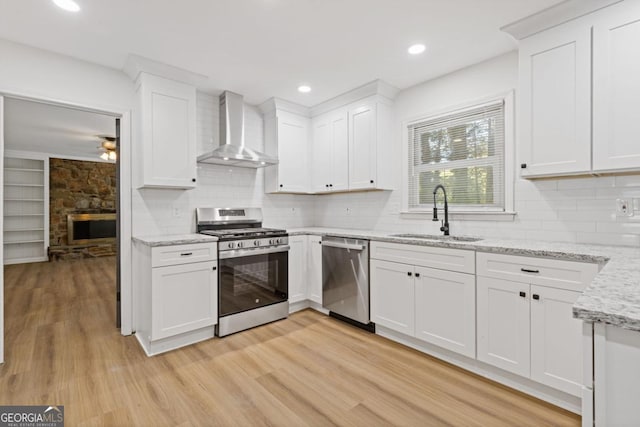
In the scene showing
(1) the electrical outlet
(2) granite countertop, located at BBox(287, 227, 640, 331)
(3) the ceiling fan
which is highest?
(3) the ceiling fan

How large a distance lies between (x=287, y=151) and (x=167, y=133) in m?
1.42

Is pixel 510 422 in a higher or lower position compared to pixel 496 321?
lower

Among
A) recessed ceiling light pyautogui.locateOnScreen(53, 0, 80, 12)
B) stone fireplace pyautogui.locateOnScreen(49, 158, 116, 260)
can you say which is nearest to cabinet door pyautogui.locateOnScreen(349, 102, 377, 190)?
recessed ceiling light pyautogui.locateOnScreen(53, 0, 80, 12)

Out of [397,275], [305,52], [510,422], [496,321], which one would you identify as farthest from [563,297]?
[305,52]

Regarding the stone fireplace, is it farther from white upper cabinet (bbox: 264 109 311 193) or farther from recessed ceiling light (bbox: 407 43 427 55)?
recessed ceiling light (bbox: 407 43 427 55)

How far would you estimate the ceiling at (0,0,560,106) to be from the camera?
2.11 metres

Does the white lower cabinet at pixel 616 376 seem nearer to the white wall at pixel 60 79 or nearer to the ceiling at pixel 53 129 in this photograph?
the white wall at pixel 60 79

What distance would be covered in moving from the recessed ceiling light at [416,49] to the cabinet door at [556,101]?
722mm

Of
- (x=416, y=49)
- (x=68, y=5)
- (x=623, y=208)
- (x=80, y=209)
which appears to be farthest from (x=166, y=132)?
(x=80, y=209)

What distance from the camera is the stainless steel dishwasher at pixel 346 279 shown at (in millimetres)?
3031

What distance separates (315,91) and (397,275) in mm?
2227

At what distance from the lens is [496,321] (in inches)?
84.7

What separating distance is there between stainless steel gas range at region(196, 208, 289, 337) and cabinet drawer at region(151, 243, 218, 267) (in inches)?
3.6

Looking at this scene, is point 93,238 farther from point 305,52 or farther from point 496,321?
point 496,321
